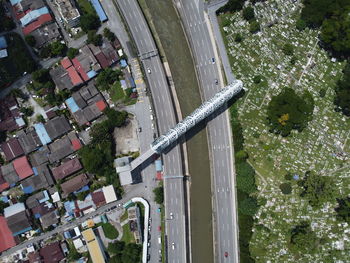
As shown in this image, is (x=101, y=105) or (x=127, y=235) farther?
(x=101, y=105)

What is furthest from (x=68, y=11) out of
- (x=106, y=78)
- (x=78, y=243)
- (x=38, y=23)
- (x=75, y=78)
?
(x=78, y=243)

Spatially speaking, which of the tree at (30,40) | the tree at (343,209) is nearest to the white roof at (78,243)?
the tree at (30,40)

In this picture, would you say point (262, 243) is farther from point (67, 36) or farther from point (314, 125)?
point (67, 36)

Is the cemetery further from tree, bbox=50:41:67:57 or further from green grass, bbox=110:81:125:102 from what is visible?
tree, bbox=50:41:67:57

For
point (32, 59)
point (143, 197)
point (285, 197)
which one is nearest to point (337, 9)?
point (285, 197)

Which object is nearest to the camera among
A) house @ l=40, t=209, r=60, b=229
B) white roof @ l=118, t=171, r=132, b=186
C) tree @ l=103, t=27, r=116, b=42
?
white roof @ l=118, t=171, r=132, b=186

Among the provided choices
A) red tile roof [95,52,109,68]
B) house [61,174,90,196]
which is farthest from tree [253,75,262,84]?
house [61,174,90,196]

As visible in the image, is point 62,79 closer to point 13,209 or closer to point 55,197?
point 55,197
